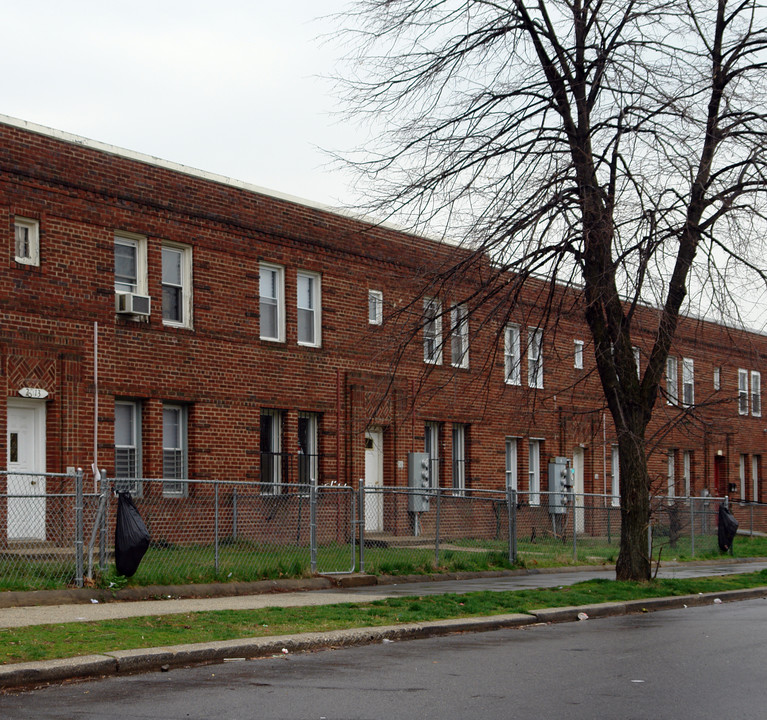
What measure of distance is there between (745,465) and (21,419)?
95.1 ft

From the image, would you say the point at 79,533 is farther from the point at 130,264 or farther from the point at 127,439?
the point at 130,264

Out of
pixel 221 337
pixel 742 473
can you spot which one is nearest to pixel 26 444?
pixel 221 337

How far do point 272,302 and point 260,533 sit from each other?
760cm

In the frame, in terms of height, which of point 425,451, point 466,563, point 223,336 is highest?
point 223,336

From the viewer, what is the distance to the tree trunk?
16688mm

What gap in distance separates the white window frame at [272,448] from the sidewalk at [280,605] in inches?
220

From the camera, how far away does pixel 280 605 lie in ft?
45.4

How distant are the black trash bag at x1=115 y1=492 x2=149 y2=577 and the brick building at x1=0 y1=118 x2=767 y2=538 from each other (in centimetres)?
150

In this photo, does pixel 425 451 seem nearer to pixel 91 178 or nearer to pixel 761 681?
pixel 91 178

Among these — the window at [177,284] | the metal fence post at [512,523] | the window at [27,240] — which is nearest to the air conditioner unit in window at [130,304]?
the window at [177,284]

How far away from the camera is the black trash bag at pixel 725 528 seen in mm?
27641

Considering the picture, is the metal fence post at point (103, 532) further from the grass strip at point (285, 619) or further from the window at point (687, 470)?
the window at point (687, 470)

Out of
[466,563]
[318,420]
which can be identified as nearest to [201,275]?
[318,420]

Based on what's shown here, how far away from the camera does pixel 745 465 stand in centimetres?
4081
